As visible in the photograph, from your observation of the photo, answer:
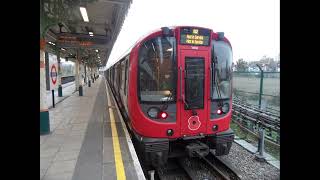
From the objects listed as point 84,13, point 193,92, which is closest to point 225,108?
point 193,92

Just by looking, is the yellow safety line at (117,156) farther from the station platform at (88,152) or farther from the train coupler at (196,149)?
the train coupler at (196,149)

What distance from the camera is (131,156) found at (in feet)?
15.7

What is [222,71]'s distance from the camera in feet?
16.6

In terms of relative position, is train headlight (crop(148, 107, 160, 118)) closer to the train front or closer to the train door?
the train front

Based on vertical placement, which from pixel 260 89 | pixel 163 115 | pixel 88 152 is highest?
pixel 260 89

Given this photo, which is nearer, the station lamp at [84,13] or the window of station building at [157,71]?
the window of station building at [157,71]

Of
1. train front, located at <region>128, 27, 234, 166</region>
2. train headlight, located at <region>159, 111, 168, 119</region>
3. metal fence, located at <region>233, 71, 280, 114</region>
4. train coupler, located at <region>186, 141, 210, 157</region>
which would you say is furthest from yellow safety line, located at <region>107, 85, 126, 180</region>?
metal fence, located at <region>233, 71, 280, 114</region>

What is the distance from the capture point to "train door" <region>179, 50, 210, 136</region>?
15.5 feet

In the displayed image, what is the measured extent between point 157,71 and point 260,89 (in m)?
6.10

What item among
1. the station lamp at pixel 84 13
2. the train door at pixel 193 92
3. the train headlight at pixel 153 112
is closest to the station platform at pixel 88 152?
the train headlight at pixel 153 112

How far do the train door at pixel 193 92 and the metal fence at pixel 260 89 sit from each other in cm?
377

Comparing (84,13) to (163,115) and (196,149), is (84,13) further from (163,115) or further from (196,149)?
(196,149)

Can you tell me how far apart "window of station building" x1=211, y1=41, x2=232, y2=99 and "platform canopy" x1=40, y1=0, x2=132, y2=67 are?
331 centimetres

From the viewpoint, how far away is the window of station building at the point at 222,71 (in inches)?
197
